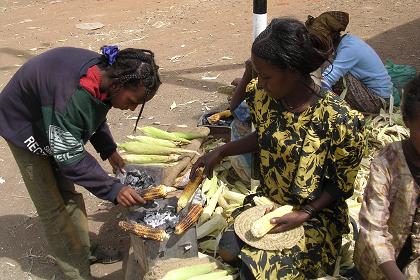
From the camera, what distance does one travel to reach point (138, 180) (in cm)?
388

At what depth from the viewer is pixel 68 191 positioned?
12.6 feet

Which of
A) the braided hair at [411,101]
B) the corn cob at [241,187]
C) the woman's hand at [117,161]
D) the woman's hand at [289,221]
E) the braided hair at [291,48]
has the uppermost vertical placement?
the braided hair at [291,48]

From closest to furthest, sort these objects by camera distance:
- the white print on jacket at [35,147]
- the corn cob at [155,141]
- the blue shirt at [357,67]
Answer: the white print on jacket at [35,147]
the corn cob at [155,141]
the blue shirt at [357,67]

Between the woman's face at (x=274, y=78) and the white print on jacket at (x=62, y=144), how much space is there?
120 cm

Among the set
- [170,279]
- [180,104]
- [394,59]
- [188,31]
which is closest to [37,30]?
[188,31]

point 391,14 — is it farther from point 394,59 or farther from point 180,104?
point 180,104

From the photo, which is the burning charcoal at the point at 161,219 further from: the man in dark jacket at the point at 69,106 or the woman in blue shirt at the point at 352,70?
→ the woman in blue shirt at the point at 352,70

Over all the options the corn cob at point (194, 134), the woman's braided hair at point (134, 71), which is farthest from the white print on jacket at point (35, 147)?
the corn cob at point (194, 134)

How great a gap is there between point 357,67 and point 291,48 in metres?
2.65

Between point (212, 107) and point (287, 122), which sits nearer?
point (287, 122)

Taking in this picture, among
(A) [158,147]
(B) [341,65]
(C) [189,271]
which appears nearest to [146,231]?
(C) [189,271]

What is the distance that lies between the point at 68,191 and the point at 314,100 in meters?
2.03

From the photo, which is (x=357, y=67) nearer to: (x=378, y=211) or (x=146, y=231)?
(x=378, y=211)

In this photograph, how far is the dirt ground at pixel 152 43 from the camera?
14.9ft
